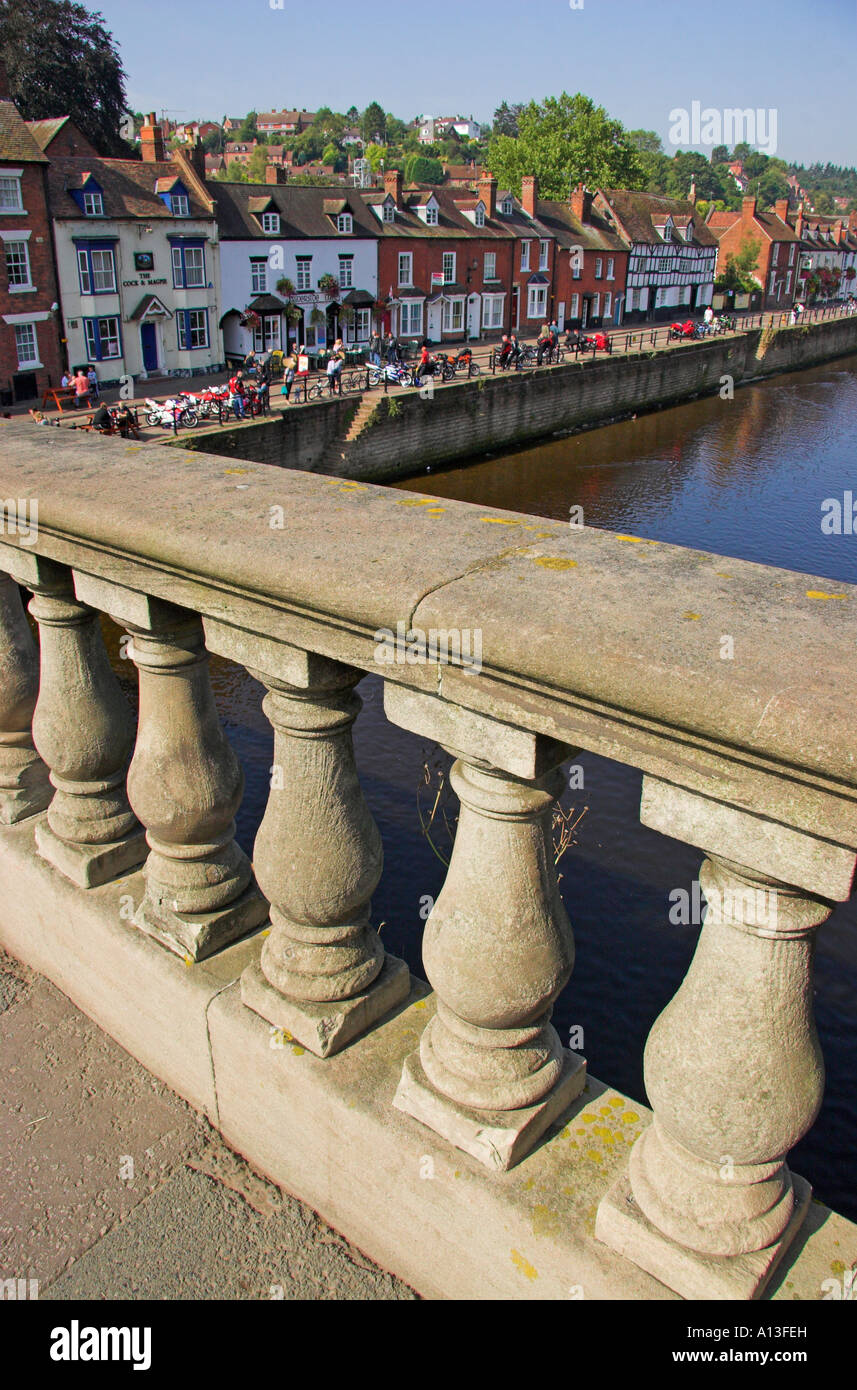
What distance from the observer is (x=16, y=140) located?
1045 inches

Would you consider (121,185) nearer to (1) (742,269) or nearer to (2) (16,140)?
(2) (16,140)

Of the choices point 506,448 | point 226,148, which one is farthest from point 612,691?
point 226,148

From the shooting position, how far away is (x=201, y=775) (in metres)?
2.72

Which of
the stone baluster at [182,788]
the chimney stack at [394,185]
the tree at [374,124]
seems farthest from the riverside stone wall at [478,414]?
the tree at [374,124]

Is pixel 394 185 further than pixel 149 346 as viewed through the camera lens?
Yes

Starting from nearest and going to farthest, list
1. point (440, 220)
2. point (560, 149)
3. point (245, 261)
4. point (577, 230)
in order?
1. point (245, 261)
2. point (440, 220)
3. point (577, 230)
4. point (560, 149)

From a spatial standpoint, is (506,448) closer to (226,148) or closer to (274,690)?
(274,690)

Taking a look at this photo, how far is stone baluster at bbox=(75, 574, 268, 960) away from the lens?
8.34ft

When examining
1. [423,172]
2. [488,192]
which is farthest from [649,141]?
[488,192]

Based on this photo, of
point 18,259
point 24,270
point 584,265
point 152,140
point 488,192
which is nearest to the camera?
point 18,259

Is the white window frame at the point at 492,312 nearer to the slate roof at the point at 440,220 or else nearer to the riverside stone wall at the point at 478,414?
the slate roof at the point at 440,220

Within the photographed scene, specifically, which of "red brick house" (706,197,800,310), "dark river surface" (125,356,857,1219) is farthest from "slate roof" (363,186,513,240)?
"red brick house" (706,197,800,310)

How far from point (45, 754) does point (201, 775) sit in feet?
2.20

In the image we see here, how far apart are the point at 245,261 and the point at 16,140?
9462 millimetres
